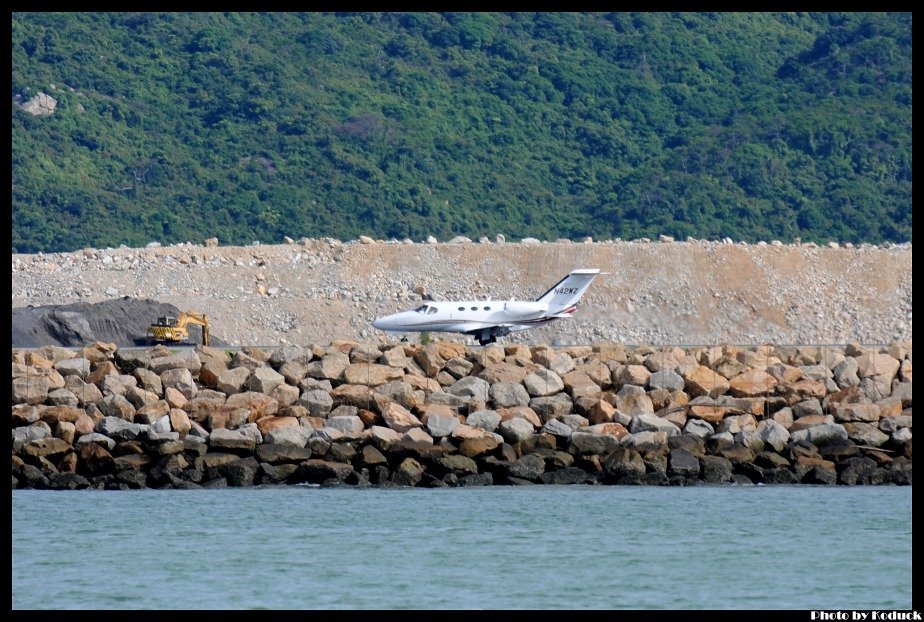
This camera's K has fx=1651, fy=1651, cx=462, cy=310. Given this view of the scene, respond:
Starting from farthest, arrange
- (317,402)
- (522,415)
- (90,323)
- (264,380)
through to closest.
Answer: (90,323), (264,380), (317,402), (522,415)

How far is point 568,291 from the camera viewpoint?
53469mm

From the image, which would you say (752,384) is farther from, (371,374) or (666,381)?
(371,374)

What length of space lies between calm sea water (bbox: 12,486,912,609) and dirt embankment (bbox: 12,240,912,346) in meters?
32.1

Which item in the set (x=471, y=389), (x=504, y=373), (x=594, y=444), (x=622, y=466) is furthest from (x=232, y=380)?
(x=622, y=466)

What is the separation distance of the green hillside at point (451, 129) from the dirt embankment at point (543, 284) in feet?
74.5

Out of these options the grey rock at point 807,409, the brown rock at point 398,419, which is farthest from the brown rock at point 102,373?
the grey rock at point 807,409

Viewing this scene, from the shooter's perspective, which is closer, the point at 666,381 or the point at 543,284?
the point at 666,381

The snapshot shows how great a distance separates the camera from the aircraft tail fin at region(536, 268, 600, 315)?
53.2 metres

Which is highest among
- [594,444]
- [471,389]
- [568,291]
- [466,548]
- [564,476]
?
[568,291]

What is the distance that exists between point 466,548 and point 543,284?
4320 centimetres

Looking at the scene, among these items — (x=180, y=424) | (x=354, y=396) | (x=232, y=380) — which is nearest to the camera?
(x=180, y=424)

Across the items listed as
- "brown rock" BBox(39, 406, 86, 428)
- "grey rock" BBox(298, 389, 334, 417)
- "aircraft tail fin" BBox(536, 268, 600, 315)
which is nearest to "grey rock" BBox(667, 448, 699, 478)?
"grey rock" BBox(298, 389, 334, 417)

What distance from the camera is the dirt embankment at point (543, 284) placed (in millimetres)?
61469

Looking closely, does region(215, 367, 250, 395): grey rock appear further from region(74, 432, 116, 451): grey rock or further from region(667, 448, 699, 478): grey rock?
region(667, 448, 699, 478): grey rock
